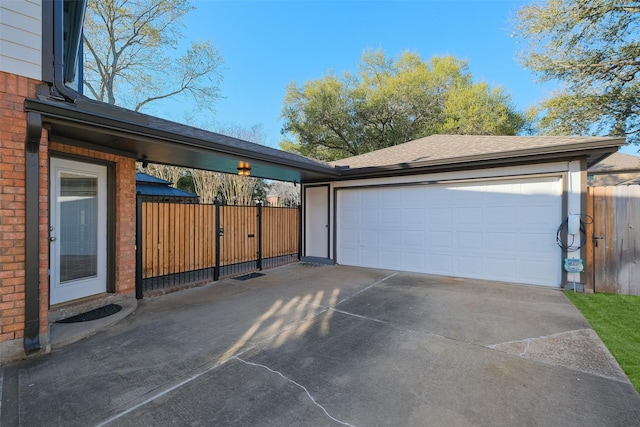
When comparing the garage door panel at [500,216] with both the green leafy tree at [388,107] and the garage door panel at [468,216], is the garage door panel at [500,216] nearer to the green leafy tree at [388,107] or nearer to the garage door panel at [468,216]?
the garage door panel at [468,216]

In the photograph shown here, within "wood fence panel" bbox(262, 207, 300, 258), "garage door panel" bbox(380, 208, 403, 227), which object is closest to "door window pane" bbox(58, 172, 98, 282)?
"wood fence panel" bbox(262, 207, 300, 258)

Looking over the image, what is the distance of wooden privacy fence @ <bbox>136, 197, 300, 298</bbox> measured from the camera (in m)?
6.04

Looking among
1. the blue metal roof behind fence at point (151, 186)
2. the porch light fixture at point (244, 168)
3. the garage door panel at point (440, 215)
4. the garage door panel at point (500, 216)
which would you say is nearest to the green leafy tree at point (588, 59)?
the garage door panel at point (500, 216)

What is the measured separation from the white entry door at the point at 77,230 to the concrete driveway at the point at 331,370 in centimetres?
103

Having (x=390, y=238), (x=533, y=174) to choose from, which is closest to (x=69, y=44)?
(x=390, y=238)

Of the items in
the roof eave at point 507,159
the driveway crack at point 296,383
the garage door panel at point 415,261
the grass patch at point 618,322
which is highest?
the roof eave at point 507,159

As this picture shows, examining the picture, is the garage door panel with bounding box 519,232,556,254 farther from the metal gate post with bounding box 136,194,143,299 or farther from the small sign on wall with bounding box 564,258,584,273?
the metal gate post with bounding box 136,194,143,299

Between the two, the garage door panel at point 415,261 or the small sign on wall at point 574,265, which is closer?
the small sign on wall at point 574,265

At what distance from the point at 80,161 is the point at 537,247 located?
8.59 meters

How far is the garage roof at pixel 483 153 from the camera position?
5672mm

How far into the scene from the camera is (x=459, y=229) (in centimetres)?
728

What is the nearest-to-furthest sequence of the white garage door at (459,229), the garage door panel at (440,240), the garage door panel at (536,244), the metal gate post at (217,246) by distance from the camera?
the garage door panel at (536,244) < the white garage door at (459,229) < the metal gate post at (217,246) < the garage door panel at (440,240)

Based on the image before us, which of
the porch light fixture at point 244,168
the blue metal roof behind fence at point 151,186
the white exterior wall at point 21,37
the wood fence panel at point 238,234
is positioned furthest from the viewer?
the blue metal roof behind fence at point 151,186

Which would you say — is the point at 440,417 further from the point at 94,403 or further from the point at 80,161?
the point at 80,161
